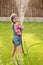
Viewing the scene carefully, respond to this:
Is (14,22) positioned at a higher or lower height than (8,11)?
higher

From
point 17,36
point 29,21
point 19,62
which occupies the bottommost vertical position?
point 29,21

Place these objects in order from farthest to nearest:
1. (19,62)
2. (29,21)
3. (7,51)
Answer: (29,21) < (7,51) < (19,62)

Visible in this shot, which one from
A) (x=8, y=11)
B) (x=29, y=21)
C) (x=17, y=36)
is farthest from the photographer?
(x=8, y=11)

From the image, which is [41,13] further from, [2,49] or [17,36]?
[17,36]

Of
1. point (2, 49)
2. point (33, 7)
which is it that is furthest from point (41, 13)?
point (2, 49)

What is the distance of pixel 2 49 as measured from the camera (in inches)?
330

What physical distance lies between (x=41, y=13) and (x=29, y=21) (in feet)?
6.25

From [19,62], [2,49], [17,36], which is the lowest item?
[2,49]

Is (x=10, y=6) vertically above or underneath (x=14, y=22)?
underneath

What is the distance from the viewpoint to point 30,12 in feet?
61.0

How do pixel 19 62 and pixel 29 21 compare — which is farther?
pixel 29 21

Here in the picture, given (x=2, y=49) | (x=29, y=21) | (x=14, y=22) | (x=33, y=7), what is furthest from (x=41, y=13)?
(x=14, y=22)

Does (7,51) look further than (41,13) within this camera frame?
No

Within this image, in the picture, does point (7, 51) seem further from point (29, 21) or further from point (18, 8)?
point (18, 8)
